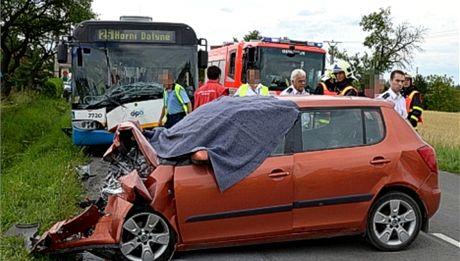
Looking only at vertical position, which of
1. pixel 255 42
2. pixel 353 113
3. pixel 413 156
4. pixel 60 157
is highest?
pixel 255 42

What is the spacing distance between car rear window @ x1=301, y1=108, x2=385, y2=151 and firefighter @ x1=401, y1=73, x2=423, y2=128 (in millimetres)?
3170

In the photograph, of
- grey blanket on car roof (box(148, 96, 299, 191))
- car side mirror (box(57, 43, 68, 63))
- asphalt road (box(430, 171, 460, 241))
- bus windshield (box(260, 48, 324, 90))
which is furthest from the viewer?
bus windshield (box(260, 48, 324, 90))

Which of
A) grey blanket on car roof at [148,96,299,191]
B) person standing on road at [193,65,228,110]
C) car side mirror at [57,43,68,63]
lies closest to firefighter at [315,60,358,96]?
person standing on road at [193,65,228,110]

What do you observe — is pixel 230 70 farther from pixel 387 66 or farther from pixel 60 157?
pixel 387 66

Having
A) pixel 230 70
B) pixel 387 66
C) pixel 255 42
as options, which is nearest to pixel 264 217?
pixel 255 42

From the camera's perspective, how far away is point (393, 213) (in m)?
6.61

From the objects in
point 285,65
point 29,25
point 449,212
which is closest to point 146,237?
point 449,212

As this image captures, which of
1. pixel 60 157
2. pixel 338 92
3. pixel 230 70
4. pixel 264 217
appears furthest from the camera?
pixel 230 70

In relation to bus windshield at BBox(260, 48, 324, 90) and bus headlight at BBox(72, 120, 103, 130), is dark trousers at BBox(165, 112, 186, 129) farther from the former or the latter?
bus windshield at BBox(260, 48, 324, 90)

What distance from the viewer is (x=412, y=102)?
9.98 meters

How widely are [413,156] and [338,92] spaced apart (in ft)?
12.3

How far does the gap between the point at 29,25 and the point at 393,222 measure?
1294 inches

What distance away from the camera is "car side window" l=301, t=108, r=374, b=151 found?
648cm

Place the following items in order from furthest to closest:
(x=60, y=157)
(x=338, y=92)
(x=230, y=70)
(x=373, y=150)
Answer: (x=230, y=70)
(x=60, y=157)
(x=338, y=92)
(x=373, y=150)
